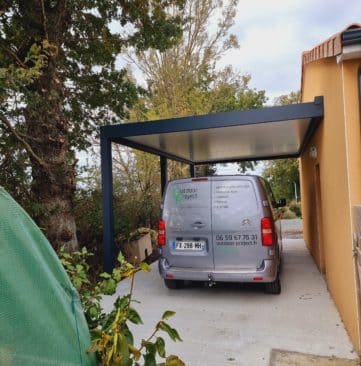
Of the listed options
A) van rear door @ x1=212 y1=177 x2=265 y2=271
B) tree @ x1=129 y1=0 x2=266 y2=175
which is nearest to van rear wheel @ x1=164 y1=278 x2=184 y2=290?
van rear door @ x1=212 y1=177 x2=265 y2=271

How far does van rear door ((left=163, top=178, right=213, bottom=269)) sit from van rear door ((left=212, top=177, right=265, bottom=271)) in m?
0.13

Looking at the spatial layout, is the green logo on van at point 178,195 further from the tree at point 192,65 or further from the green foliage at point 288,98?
the green foliage at point 288,98

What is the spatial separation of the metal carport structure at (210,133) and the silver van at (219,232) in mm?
1048

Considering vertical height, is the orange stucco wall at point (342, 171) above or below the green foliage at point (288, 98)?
below

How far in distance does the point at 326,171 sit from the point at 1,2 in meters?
6.36

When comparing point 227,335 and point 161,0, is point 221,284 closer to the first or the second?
point 227,335

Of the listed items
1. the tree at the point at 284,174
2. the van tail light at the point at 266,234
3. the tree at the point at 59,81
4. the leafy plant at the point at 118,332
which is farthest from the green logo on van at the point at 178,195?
the tree at the point at 284,174

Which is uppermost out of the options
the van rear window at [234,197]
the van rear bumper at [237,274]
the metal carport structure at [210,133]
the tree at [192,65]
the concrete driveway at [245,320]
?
the tree at [192,65]

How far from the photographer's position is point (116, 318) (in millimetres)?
1723

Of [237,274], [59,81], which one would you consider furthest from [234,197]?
[59,81]

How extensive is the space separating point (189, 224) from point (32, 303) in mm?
3942

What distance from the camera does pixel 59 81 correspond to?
6.75m

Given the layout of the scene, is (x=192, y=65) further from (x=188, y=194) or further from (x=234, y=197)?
(x=234, y=197)

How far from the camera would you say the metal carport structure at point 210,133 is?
541cm
